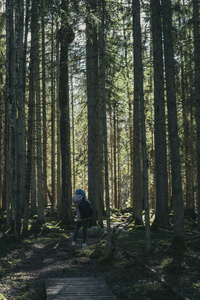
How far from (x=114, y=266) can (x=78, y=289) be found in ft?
6.36

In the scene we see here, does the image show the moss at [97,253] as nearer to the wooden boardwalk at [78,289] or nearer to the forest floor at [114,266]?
the forest floor at [114,266]

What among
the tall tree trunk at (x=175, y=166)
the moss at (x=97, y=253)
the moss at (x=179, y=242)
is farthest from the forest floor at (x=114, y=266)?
the tall tree trunk at (x=175, y=166)

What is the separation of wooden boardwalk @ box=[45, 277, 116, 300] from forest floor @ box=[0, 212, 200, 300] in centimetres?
22

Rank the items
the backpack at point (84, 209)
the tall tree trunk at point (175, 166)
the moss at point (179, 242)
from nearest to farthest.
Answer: the moss at point (179, 242) → the tall tree trunk at point (175, 166) → the backpack at point (84, 209)

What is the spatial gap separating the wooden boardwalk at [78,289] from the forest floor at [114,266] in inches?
8.5

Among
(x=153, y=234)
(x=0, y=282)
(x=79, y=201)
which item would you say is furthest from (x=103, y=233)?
(x=0, y=282)

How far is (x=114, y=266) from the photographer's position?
8055 mm

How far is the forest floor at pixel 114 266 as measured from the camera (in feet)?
20.7

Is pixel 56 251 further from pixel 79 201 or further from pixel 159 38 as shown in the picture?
pixel 159 38

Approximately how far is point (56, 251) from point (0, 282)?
3.41 metres

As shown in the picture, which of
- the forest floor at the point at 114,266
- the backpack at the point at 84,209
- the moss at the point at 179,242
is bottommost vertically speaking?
the forest floor at the point at 114,266

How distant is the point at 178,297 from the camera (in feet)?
19.1

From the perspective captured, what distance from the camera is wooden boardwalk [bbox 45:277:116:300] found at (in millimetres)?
5828

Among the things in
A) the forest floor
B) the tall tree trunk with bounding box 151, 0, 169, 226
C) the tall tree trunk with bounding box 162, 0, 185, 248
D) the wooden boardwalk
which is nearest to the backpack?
the forest floor
